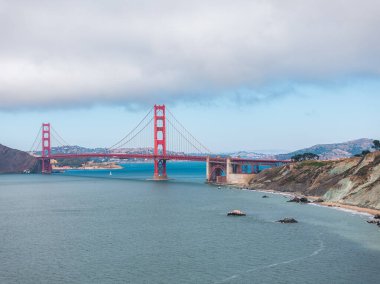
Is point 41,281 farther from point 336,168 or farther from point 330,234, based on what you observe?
point 336,168

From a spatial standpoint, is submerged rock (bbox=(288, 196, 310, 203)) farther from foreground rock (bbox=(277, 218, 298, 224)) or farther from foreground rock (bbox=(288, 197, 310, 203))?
foreground rock (bbox=(277, 218, 298, 224))

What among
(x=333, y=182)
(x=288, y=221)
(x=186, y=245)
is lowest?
(x=186, y=245)

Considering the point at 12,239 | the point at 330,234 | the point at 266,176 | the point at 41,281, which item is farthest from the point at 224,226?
the point at 266,176

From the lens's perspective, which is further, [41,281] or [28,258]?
[28,258]

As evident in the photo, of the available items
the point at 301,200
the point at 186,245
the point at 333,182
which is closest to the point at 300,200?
the point at 301,200

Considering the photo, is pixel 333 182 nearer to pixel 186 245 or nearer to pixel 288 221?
pixel 288 221

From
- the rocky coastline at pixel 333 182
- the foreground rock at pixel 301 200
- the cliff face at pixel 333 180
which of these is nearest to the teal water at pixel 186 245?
the foreground rock at pixel 301 200

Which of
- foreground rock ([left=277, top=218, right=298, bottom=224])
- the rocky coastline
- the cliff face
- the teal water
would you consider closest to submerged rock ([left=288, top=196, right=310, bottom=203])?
the rocky coastline
